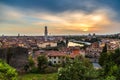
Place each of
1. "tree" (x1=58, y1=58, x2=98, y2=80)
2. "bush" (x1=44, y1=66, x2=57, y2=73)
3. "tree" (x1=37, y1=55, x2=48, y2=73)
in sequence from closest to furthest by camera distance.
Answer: "tree" (x1=58, y1=58, x2=98, y2=80)
"bush" (x1=44, y1=66, x2=57, y2=73)
"tree" (x1=37, y1=55, x2=48, y2=73)

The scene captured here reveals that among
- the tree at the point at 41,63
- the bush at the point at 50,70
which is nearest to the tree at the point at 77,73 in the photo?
the bush at the point at 50,70

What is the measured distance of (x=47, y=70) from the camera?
44.8 metres

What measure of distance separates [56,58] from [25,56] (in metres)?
11.5

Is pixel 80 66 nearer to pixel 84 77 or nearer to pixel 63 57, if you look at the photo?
pixel 84 77

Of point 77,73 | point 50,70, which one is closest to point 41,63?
point 50,70

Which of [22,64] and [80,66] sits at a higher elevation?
[80,66]

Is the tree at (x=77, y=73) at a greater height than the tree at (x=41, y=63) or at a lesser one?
greater

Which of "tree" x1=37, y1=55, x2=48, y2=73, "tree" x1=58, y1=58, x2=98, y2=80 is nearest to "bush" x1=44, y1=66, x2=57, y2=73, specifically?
"tree" x1=37, y1=55, x2=48, y2=73

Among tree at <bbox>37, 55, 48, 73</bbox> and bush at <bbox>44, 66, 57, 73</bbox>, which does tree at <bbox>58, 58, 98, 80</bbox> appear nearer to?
bush at <bbox>44, 66, 57, 73</bbox>

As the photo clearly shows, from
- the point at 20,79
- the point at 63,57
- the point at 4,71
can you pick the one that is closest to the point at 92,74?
the point at 4,71

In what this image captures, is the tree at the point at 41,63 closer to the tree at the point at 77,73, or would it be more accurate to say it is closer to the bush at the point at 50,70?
the bush at the point at 50,70

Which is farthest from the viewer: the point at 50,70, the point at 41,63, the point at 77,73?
the point at 50,70

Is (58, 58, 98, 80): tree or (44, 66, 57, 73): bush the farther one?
(44, 66, 57, 73): bush

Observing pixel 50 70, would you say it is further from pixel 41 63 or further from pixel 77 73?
pixel 77 73
